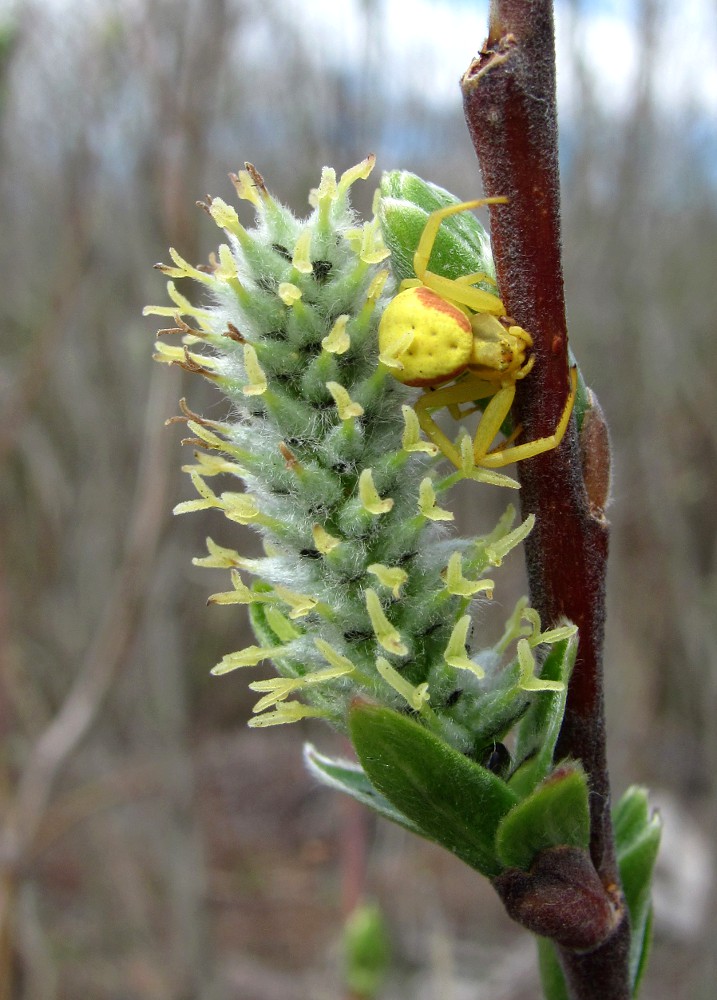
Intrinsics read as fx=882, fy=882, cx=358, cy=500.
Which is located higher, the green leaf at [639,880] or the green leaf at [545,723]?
the green leaf at [545,723]

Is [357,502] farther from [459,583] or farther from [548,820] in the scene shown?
[548,820]

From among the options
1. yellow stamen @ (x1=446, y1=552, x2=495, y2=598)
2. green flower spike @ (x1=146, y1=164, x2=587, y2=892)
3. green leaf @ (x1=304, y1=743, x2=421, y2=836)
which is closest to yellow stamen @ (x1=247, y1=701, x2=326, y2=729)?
green flower spike @ (x1=146, y1=164, x2=587, y2=892)

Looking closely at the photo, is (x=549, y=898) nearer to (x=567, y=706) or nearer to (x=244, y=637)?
(x=567, y=706)

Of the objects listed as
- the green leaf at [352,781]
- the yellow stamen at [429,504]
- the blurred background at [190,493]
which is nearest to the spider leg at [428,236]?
the yellow stamen at [429,504]

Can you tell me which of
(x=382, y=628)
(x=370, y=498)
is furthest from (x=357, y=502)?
(x=382, y=628)

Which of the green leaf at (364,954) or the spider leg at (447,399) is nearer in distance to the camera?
the spider leg at (447,399)

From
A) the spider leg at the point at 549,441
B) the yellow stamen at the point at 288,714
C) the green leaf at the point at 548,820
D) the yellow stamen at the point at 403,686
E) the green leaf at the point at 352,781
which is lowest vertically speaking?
the green leaf at the point at 352,781

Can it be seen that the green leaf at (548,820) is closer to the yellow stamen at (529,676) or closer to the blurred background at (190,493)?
the yellow stamen at (529,676)
